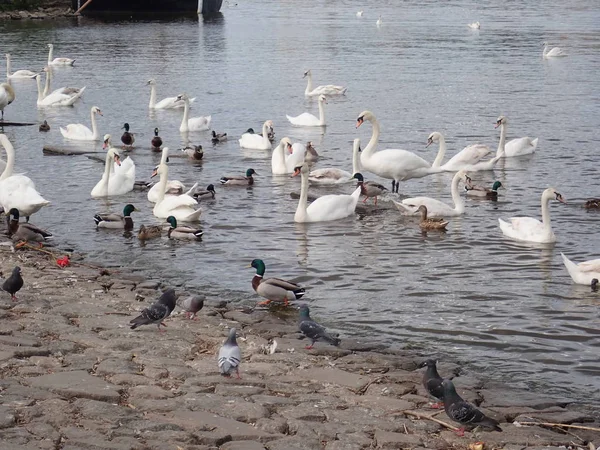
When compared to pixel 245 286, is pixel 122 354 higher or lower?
higher

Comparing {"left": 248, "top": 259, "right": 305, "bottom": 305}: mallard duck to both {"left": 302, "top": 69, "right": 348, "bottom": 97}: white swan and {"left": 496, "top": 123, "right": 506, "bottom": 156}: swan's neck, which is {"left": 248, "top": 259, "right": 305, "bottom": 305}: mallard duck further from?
{"left": 302, "top": 69, "right": 348, "bottom": 97}: white swan

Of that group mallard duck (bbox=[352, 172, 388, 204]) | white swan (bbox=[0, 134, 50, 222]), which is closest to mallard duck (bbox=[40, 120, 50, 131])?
white swan (bbox=[0, 134, 50, 222])

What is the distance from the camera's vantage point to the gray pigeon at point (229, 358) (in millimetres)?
8250

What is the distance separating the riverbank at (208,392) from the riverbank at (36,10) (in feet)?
190

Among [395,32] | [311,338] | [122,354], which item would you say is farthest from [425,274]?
[395,32]

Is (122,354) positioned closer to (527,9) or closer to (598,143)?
(598,143)

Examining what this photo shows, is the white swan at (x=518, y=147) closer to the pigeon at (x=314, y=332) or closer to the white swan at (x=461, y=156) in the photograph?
the white swan at (x=461, y=156)

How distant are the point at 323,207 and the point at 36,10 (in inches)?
2200

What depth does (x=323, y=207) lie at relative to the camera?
16.3 metres

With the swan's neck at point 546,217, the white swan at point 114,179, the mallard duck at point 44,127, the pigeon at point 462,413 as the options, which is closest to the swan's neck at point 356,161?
the white swan at point 114,179

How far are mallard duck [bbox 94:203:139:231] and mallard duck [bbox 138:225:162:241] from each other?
0.44m

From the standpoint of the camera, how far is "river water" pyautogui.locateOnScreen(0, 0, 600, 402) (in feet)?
36.9

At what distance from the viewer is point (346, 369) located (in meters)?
9.19

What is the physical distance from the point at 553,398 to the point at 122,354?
3.81 m
